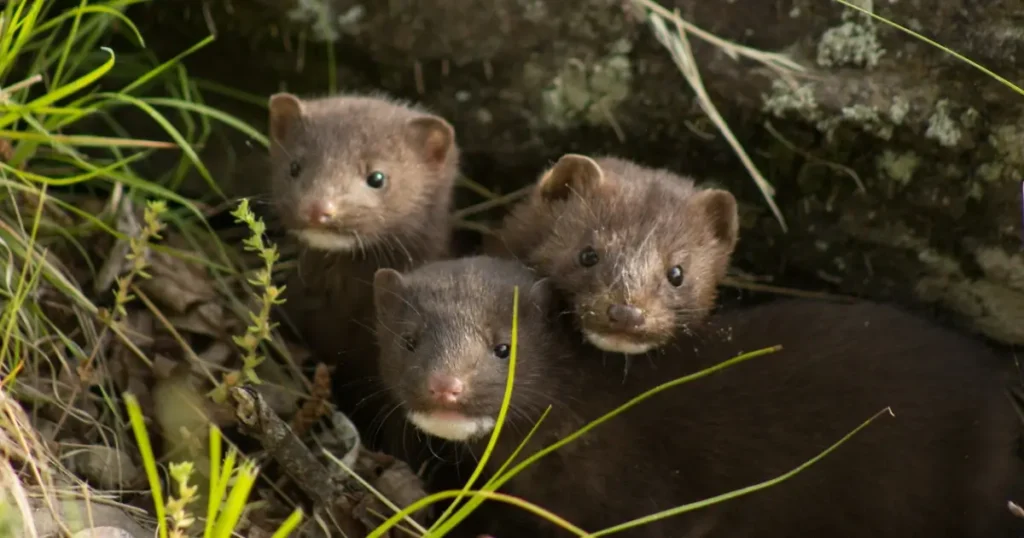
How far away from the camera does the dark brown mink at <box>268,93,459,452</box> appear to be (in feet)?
14.2

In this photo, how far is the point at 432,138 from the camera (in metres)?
4.54

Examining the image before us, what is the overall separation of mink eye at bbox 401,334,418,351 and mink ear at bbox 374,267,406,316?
6.2 inches

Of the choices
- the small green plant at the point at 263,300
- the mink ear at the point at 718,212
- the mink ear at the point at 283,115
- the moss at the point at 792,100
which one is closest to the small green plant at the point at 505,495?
the small green plant at the point at 263,300

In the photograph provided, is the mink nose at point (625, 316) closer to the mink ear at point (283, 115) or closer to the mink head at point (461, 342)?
the mink head at point (461, 342)

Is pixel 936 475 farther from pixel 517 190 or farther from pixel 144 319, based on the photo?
pixel 144 319

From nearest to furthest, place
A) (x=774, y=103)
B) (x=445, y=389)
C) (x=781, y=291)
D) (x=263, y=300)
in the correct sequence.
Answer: (x=445, y=389) → (x=263, y=300) → (x=774, y=103) → (x=781, y=291)

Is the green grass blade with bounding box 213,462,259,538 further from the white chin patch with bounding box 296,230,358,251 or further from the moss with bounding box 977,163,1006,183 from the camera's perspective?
the moss with bounding box 977,163,1006,183

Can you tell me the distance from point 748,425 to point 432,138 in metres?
1.65

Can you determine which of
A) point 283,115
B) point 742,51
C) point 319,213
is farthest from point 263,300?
point 742,51

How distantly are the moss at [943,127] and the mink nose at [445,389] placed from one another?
6.56 feet

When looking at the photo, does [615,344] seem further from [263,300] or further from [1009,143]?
[1009,143]

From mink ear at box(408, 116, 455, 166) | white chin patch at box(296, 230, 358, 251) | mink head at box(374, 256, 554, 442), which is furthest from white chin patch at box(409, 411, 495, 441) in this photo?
mink ear at box(408, 116, 455, 166)

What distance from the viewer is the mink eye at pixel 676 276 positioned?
158 inches

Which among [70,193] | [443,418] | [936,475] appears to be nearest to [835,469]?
[936,475]
